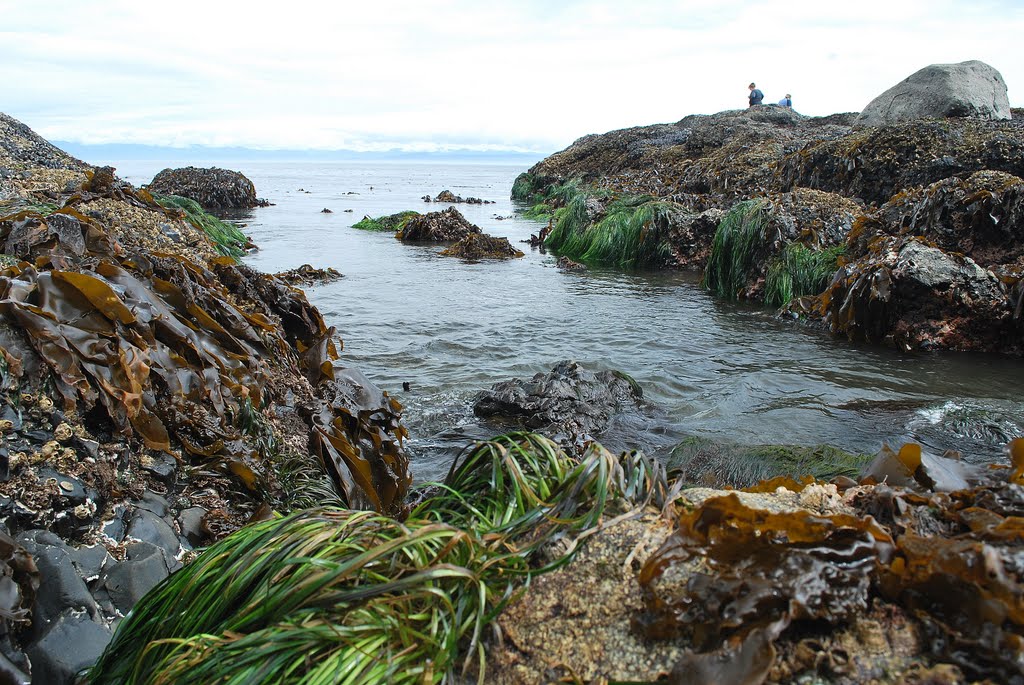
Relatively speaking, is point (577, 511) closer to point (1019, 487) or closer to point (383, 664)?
point (383, 664)

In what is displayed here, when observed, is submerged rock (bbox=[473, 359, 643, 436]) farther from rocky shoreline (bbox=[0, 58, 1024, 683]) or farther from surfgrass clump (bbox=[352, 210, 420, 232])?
surfgrass clump (bbox=[352, 210, 420, 232])

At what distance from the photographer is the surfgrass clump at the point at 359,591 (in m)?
1.34

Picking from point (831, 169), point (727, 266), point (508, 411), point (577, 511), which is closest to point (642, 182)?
point (831, 169)

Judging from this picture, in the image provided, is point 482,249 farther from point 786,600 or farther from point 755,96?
point 755,96

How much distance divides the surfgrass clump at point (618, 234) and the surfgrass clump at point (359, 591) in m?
9.57

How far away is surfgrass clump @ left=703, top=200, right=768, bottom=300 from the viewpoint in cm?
858

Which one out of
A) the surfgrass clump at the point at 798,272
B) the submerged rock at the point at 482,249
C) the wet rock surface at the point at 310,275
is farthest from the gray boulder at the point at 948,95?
the wet rock surface at the point at 310,275

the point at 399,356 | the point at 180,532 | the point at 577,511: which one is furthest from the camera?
the point at 399,356

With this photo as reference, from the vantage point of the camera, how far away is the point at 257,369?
3354mm

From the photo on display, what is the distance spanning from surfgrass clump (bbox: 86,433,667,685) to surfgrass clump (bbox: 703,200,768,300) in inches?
286

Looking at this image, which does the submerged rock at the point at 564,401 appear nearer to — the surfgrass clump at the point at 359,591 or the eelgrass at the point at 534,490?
the eelgrass at the point at 534,490

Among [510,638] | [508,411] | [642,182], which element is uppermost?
[642,182]

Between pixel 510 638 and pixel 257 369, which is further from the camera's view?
pixel 257 369

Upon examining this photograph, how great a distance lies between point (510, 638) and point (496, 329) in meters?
5.60
